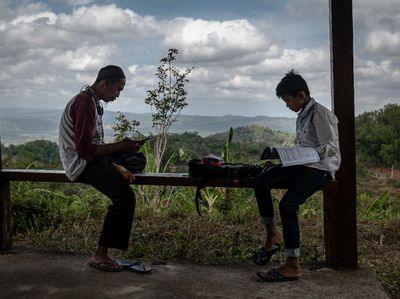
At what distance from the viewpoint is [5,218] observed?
4.93 metres

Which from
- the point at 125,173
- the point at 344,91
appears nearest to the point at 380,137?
the point at 344,91

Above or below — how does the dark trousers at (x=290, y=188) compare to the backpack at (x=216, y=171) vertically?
below

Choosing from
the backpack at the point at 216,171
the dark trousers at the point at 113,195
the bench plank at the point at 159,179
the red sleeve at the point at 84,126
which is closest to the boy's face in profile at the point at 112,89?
the red sleeve at the point at 84,126

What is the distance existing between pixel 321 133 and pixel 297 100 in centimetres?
31

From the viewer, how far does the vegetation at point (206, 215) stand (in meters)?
4.90

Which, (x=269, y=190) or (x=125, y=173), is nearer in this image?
(x=269, y=190)

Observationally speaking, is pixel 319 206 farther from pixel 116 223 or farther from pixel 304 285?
pixel 116 223

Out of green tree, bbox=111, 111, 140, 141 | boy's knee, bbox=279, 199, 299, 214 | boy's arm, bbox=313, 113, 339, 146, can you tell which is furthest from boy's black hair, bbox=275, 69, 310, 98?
green tree, bbox=111, 111, 140, 141

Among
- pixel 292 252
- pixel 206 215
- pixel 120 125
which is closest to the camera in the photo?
pixel 292 252

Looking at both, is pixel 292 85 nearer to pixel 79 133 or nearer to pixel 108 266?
pixel 79 133

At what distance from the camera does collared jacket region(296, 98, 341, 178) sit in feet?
12.5

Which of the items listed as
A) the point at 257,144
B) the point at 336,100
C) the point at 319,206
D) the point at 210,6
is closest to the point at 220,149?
the point at 257,144

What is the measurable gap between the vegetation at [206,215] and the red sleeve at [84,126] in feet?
4.52

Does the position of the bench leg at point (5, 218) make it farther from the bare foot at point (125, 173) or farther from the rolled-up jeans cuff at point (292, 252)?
the rolled-up jeans cuff at point (292, 252)
